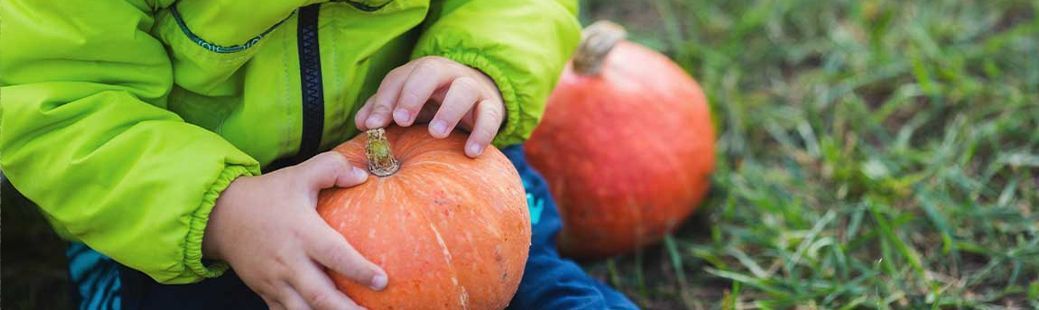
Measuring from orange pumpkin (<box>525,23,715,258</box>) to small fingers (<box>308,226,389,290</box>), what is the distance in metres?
0.96

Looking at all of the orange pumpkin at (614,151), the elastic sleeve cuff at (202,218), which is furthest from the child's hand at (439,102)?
the orange pumpkin at (614,151)

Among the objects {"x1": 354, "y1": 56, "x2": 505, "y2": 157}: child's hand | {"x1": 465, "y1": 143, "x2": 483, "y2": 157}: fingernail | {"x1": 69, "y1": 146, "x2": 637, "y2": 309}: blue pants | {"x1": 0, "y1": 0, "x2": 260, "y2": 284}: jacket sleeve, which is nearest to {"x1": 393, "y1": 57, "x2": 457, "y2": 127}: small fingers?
{"x1": 354, "y1": 56, "x2": 505, "y2": 157}: child's hand

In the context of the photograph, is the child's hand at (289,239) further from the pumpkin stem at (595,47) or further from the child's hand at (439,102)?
the pumpkin stem at (595,47)

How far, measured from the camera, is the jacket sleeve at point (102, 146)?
5.65 ft

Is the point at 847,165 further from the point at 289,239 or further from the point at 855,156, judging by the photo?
the point at 289,239

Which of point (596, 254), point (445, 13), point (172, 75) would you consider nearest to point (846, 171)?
point (596, 254)

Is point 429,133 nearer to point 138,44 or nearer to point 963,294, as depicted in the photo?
point 138,44

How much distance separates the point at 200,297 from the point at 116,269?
0.84 feet

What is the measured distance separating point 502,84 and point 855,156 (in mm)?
1261

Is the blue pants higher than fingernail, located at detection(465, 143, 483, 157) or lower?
lower

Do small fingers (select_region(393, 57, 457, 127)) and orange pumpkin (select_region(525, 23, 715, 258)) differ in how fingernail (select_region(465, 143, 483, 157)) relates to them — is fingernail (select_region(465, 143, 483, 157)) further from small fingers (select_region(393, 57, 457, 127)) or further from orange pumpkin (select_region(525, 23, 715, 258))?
orange pumpkin (select_region(525, 23, 715, 258))

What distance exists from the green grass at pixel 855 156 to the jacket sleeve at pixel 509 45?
0.56 meters

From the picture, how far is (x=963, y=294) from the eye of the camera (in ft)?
7.75

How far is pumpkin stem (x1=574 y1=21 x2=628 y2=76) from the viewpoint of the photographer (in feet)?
8.54
